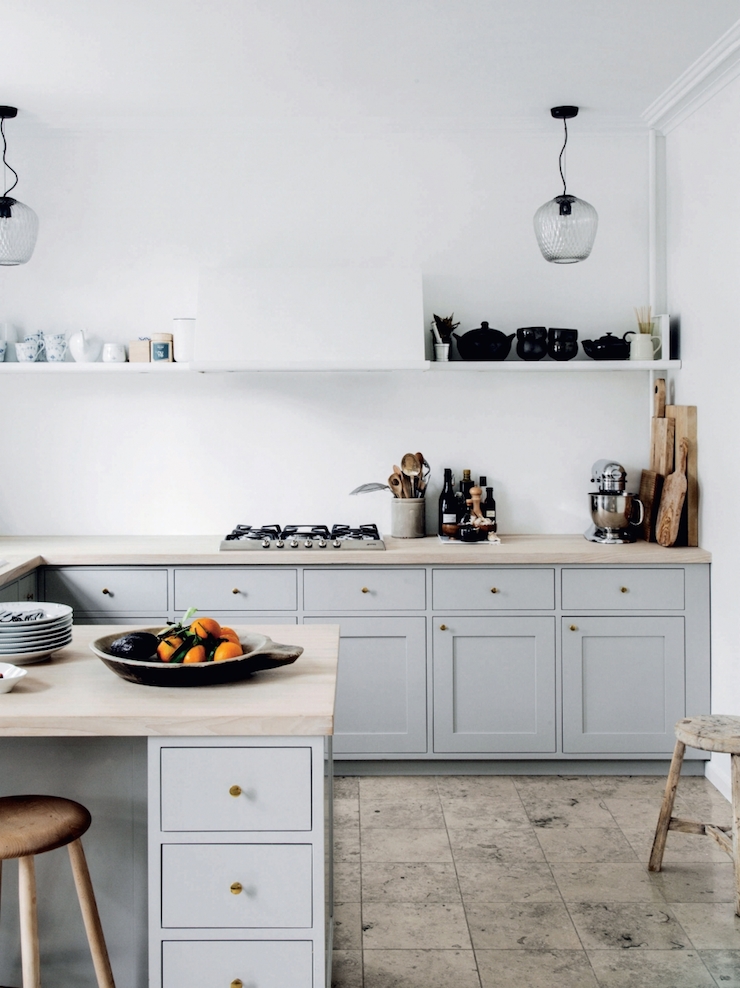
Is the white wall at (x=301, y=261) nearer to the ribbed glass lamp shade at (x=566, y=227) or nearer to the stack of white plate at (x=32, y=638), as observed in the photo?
the ribbed glass lamp shade at (x=566, y=227)

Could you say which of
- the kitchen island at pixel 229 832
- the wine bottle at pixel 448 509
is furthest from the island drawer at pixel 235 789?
the wine bottle at pixel 448 509

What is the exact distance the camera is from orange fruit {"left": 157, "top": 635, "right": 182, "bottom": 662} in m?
2.08

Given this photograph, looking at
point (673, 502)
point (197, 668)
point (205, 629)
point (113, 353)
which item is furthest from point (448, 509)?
point (197, 668)

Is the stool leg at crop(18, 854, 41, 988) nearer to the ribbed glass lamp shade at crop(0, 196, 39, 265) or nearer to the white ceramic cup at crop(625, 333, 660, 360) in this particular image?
the ribbed glass lamp shade at crop(0, 196, 39, 265)

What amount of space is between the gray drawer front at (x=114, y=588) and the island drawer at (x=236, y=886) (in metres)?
2.21

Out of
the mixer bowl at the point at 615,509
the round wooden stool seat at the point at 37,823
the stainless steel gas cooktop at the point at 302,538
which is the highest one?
the mixer bowl at the point at 615,509

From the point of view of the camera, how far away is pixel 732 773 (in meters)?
2.89

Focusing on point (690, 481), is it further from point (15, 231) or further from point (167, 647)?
point (15, 231)

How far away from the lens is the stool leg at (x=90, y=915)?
6.62 feet

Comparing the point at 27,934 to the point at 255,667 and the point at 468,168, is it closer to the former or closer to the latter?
the point at 255,667

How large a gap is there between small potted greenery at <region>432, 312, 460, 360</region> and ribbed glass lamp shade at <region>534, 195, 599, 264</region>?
0.60 m

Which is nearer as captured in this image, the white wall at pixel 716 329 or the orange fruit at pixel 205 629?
the orange fruit at pixel 205 629

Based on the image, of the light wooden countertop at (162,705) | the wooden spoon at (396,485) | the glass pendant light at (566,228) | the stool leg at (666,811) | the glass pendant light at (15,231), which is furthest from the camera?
the wooden spoon at (396,485)

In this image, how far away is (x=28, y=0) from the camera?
3.03m
